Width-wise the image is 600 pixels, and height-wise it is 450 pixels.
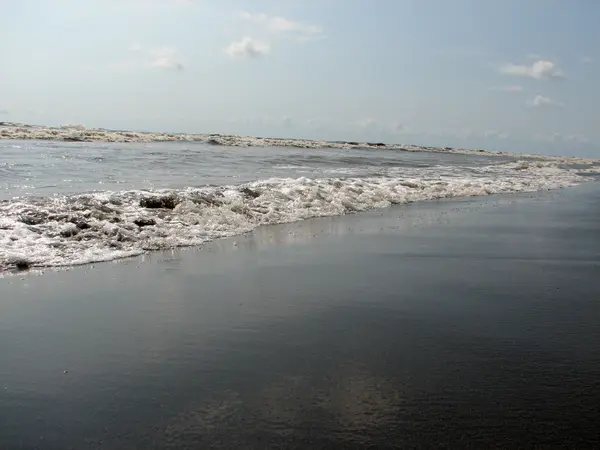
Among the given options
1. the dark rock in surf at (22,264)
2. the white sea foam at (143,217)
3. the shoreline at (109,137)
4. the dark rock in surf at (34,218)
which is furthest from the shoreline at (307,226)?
the shoreline at (109,137)

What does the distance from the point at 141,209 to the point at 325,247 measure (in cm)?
385

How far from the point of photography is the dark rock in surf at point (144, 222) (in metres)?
9.18

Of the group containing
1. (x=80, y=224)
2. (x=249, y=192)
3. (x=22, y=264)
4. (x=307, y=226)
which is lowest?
Result: (x=22, y=264)

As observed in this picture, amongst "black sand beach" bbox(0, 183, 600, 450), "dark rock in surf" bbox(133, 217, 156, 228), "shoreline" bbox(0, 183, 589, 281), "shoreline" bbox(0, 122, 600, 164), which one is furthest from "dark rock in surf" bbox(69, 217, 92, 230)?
"shoreline" bbox(0, 122, 600, 164)

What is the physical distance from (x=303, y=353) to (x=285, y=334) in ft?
1.45

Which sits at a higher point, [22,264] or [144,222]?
[144,222]

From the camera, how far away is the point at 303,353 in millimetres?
4117

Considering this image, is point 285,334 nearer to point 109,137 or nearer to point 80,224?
point 80,224

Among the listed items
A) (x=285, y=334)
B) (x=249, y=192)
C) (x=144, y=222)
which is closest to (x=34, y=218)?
(x=144, y=222)

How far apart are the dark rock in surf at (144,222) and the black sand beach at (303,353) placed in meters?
1.70

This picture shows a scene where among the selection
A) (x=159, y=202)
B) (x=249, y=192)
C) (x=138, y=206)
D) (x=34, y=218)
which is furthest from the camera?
(x=249, y=192)

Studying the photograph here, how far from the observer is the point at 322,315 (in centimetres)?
505

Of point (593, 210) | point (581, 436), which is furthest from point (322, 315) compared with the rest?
point (593, 210)

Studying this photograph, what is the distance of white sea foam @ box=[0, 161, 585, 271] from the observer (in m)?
7.52
